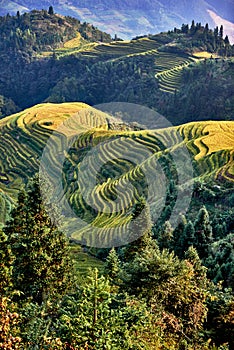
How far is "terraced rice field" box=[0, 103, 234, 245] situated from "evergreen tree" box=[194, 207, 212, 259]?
446 centimetres

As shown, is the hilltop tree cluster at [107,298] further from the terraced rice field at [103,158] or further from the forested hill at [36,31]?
the forested hill at [36,31]

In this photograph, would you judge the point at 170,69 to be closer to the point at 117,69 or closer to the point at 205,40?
the point at 117,69

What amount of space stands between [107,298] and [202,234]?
1447 centimetres

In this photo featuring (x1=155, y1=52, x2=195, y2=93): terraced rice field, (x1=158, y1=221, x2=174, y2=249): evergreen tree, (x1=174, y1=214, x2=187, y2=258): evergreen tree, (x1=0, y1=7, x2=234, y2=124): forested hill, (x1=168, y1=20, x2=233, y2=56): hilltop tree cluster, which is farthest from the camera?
(x1=168, y1=20, x2=233, y2=56): hilltop tree cluster

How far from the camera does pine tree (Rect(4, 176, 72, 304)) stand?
1341 cm

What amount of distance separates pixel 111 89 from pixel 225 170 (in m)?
80.8

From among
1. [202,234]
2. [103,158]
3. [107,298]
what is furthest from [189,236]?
[103,158]

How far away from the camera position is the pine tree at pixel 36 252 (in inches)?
528

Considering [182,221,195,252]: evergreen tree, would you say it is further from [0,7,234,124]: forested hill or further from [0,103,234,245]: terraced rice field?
[0,7,234,124]: forested hill

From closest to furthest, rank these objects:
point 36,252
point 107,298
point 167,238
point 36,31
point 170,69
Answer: point 107,298, point 36,252, point 167,238, point 170,69, point 36,31

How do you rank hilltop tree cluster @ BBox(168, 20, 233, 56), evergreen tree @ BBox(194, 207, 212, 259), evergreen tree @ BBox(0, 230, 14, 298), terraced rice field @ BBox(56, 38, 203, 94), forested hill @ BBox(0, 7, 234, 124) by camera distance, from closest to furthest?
evergreen tree @ BBox(0, 230, 14, 298) < evergreen tree @ BBox(194, 207, 212, 259) < forested hill @ BBox(0, 7, 234, 124) < terraced rice field @ BBox(56, 38, 203, 94) < hilltop tree cluster @ BBox(168, 20, 233, 56)

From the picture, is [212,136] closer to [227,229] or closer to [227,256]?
[227,229]

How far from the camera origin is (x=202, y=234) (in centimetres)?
2156

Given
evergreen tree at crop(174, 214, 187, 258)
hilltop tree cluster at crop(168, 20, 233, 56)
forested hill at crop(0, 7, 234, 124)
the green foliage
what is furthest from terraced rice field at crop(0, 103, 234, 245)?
hilltop tree cluster at crop(168, 20, 233, 56)
